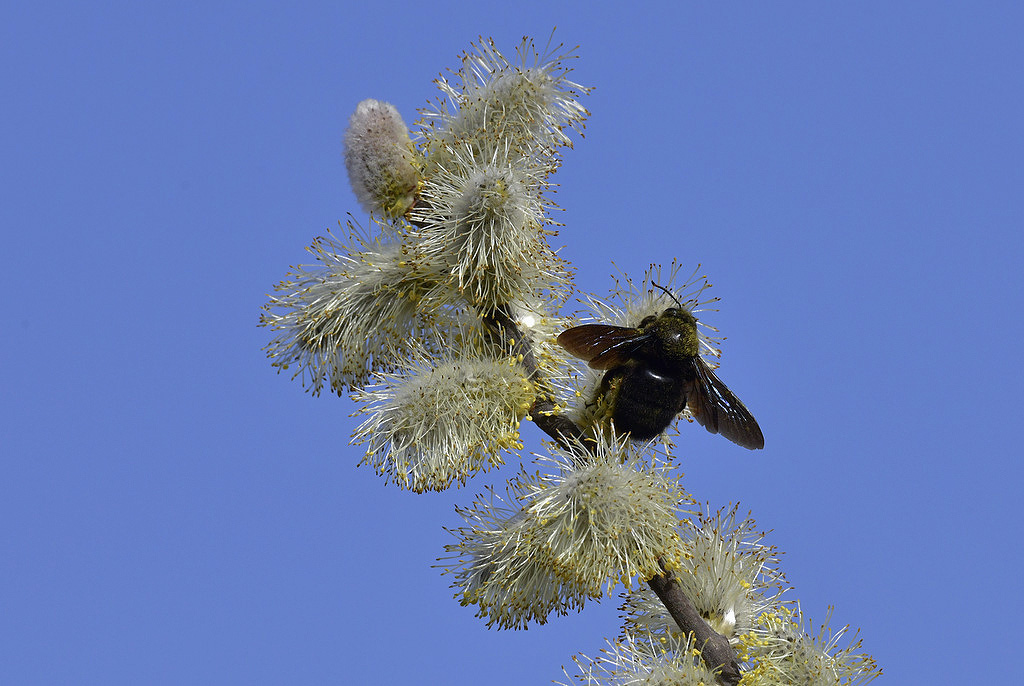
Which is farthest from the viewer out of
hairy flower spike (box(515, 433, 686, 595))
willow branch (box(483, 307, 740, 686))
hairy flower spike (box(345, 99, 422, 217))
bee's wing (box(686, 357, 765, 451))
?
hairy flower spike (box(345, 99, 422, 217))

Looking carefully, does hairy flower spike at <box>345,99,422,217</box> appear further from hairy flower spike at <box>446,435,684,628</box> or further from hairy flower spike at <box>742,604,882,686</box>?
hairy flower spike at <box>742,604,882,686</box>

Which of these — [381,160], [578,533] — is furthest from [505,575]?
[381,160]

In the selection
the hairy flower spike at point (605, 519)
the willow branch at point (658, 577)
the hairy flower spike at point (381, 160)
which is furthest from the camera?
the hairy flower spike at point (381, 160)

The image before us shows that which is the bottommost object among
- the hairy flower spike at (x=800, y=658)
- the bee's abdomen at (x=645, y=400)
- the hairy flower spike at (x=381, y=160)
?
the hairy flower spike at (x=800, y=658)

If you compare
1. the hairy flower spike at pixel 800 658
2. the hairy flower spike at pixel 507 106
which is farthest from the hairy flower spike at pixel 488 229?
the hairy flower spike at pixel 800 658

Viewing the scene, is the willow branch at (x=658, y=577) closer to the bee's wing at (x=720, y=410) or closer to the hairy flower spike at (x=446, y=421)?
the hairy flower spike at (x=446, y=421)

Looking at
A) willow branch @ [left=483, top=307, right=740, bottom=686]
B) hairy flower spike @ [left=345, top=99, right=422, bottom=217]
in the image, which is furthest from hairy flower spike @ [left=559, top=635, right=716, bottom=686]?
hairy flower spike @ [left=345, top=99, right=422, bottom=217]

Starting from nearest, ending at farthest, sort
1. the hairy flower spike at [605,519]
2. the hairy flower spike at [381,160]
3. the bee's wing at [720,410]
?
1. the hairy flower spike at [605,519]
2. the bee's wing at [720,410]
3. the hairy flower spike at [381,160]
